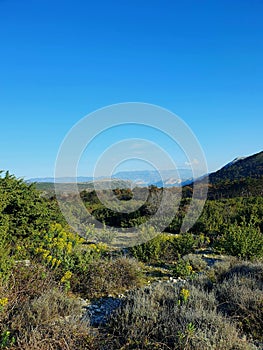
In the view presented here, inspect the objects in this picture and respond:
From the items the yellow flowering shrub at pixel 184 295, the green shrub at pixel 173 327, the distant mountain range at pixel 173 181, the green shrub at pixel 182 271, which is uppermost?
the distant mountain range at pixel 173 181

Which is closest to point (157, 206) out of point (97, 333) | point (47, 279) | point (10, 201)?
point (10, 201)

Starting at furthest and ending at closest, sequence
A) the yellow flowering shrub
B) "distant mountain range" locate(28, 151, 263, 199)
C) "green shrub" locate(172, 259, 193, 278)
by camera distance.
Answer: "distant mountain range" locate(28, 151, 263, 199)
"green shrub" locate(172, 259, 193, 278)
the yellow flowering shrub

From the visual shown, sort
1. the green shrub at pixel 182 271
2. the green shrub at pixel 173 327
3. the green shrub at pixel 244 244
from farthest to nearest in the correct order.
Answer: the green shrub at pixel 244 244 < the green shrub at pixel 182 271 < the green shrub at pixel 173 327

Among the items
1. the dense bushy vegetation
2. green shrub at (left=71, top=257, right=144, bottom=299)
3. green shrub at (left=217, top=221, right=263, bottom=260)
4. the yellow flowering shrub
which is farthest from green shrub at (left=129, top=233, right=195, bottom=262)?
the yellow flowering shrub

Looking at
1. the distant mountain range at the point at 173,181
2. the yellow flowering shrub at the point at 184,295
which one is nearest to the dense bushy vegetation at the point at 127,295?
the yellow flowering shrub at the point at 184,295

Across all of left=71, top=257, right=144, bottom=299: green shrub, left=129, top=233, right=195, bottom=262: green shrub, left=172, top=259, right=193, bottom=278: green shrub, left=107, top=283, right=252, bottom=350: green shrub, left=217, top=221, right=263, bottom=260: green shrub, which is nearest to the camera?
left=107, top=283, right=252, bottom=350: green shrub

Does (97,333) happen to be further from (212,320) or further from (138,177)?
(138,177)

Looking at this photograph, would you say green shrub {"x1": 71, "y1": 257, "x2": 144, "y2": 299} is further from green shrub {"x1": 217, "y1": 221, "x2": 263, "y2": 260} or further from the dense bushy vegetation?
green shrub {"x1": 217, "y1": 221, "x2": 263, "y2": 260}

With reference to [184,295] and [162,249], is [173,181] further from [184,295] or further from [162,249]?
[184,295]

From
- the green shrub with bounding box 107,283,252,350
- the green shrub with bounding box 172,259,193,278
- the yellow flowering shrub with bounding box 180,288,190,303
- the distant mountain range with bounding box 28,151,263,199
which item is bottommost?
the green shrub with bounding box 172,259,193,278

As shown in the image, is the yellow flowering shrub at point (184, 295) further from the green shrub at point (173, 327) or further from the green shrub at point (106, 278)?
the green shrub at point (106, 278)

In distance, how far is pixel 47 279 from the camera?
470 centimetres

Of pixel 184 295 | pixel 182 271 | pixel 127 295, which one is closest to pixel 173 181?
pixel 182 271

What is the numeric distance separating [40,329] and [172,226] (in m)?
9.82
